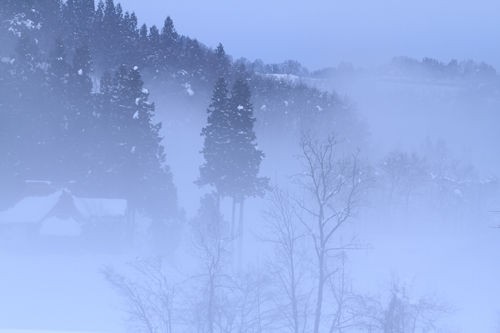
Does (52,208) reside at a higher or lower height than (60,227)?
higher

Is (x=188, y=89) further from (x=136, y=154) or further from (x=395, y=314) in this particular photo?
(x=395, y=314)

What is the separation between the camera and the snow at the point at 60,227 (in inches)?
1199

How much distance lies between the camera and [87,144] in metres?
33.8

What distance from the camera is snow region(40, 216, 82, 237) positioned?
99.9 ft

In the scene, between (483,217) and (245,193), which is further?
(483,217)

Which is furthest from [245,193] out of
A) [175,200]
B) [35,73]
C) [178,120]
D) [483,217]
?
[483,217]

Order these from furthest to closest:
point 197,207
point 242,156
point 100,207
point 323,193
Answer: point 197,207, point 100,207, point 242,156, point 323,193

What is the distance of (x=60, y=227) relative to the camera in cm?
3072

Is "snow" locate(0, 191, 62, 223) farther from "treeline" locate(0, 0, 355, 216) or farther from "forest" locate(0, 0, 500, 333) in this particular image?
"treeline" locate(0, 0, 355, 216)

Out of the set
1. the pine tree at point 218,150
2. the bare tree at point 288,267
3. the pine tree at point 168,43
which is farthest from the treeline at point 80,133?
the bare tree at point 288,267

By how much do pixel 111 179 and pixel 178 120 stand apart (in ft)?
64.2

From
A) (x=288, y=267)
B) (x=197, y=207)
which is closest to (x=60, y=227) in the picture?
(x=197, y=207)

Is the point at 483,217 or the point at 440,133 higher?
the point at 440,133

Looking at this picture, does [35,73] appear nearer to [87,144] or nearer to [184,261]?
[87,144]
